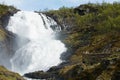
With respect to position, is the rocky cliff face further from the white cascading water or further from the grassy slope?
the grassy slope

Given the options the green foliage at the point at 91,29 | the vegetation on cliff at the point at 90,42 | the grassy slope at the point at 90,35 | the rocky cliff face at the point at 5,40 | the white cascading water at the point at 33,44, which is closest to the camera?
the vegetation on cliff at the point at 90,42

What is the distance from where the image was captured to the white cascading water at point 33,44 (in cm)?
8471

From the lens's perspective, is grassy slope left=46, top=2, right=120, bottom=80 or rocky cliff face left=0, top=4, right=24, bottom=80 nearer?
grassy slope left=46, top=2, right=120, bottom=80

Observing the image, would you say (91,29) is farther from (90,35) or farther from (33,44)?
(33,44)

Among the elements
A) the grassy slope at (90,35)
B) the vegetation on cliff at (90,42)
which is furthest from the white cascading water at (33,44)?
the grassy slope at (90,35)

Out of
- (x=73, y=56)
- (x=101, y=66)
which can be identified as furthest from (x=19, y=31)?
(x=101, y=66)

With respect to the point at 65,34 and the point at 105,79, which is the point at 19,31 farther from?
the point at 105,79

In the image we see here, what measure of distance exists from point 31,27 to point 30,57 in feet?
74.6

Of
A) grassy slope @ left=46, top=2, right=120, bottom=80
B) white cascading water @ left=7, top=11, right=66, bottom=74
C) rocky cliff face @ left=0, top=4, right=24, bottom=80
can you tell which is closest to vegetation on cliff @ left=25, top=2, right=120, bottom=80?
grassy slope @ left=46, top=2, right=120, bottom=80

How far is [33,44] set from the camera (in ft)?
309

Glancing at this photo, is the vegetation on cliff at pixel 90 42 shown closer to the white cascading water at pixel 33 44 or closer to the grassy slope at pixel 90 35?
the grassy slope at pixel 90 35

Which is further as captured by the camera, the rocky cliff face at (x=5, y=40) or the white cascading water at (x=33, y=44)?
the rocky cliff face at (x=5, y=40)

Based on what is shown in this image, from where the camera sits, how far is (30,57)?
8762cm

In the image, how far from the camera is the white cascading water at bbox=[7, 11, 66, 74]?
8471cm
